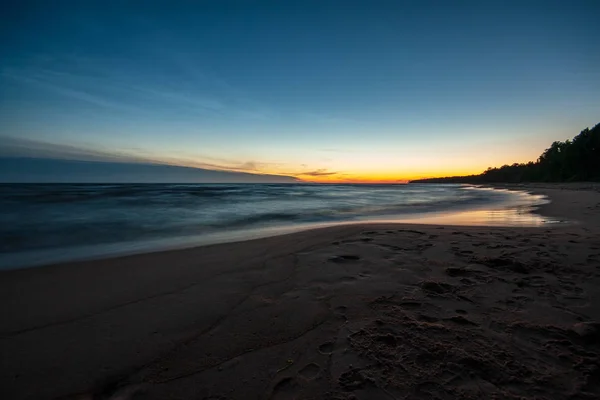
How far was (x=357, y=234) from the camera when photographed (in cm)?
649

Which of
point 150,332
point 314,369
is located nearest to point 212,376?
point 314,369

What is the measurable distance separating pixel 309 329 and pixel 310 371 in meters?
0.51

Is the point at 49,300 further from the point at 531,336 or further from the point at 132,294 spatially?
the point at 531,336

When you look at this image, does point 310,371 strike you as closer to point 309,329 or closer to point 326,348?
point 326,348

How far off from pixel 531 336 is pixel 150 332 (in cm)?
329

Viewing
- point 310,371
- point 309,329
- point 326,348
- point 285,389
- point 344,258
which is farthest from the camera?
point 344,258

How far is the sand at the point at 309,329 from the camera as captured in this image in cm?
175

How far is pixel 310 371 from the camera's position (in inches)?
74.0

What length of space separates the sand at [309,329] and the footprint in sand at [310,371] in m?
0.01

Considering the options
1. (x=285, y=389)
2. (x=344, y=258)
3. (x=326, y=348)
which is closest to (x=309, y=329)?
(x=326, y=348)

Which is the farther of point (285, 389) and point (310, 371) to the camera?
point (310, 371)

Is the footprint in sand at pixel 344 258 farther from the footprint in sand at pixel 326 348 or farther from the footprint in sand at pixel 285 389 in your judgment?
the footprint in sand at pixel 285 389

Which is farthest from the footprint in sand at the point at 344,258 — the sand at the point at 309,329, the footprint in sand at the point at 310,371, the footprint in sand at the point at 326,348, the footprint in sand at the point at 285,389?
the footprint in sand at the point at 285,389

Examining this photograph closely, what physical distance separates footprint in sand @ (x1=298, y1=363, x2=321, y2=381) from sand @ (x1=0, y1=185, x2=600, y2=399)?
11 millimetres
